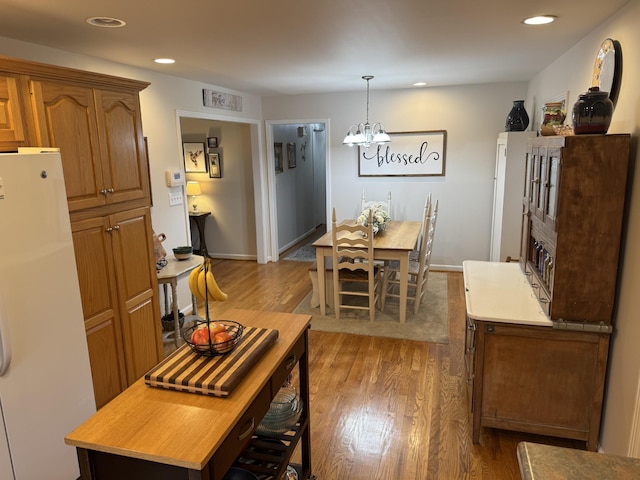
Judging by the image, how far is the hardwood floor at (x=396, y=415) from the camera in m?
2.36

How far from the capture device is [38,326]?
196 cm

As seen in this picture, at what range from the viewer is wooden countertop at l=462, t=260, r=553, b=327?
2322 millimetres

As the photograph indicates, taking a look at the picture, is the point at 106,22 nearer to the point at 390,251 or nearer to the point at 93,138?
the point at 93,138

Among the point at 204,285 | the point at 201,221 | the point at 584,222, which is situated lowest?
the point at 201,221

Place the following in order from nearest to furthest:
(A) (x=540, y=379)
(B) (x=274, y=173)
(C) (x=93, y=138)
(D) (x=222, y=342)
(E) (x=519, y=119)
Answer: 1. (D) (x=222, y=342)
2. (A) (x=540, y=379)
3. (C) (x=93, y=138)
4. (E) (x=519, y=119)
5. (B) (x=274, y=173)

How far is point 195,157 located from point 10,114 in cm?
463

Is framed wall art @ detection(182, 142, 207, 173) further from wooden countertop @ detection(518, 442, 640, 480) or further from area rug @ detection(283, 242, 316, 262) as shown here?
wooden countertop @ detection(518, 442, 640, 480)

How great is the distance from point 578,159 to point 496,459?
163 centimetres

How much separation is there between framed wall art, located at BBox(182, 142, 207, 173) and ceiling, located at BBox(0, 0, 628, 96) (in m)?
2.34

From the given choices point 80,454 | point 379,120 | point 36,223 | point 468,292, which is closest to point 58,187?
point 36,223

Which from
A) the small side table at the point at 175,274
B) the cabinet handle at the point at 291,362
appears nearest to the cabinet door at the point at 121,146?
the small side table at the point at 175,274

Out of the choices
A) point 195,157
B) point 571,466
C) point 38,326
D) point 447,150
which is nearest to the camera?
point 571,466

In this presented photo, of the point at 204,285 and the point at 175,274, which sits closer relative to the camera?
the point at 204,285

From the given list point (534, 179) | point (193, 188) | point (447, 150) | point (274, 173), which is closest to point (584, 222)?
point (534, 179)
